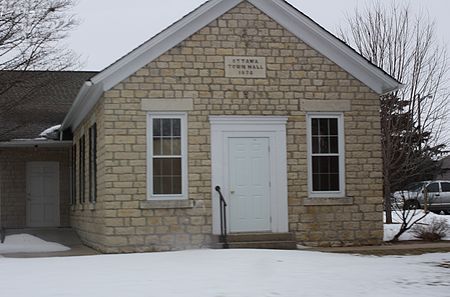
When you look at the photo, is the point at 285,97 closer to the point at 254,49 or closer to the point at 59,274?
the point at 254,49

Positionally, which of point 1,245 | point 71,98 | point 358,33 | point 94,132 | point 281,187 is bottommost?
point 1,245

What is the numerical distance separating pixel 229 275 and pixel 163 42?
21.1 ft

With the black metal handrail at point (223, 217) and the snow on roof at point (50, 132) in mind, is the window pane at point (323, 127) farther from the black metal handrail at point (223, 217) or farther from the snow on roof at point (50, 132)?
the snow on roof at point (50, 132)

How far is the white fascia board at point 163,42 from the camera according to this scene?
1423cm

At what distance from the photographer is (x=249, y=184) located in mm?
14961

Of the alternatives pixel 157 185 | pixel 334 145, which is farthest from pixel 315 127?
pixel 157 185

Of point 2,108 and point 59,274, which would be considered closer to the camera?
point 59,274

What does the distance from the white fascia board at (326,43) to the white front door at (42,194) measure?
10.3m

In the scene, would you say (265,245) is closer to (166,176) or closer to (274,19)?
(166,176)

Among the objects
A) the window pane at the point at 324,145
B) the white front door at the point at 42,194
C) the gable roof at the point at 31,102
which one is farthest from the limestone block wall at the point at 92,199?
→ the window pane at the point at 324,145

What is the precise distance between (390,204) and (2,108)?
41.0 feet

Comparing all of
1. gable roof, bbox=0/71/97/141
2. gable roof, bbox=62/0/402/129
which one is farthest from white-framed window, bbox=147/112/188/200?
gable roof, bbox=0/71/97/141

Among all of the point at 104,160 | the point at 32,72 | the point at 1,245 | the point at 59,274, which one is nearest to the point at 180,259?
the point at 59,274

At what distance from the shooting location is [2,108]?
69.9 feet
